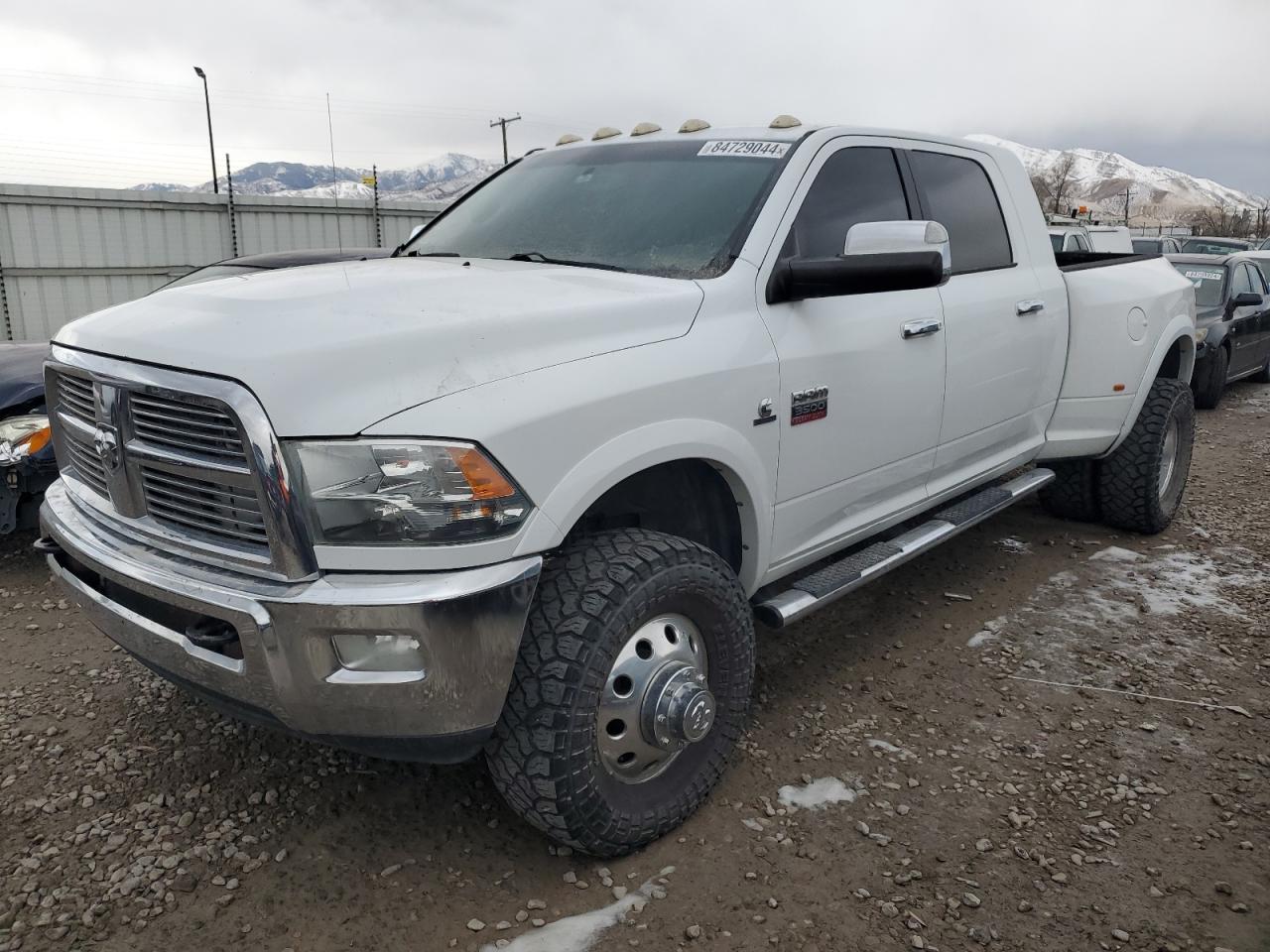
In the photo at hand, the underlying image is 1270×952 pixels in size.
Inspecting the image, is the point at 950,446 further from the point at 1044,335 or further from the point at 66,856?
the point at 66,856

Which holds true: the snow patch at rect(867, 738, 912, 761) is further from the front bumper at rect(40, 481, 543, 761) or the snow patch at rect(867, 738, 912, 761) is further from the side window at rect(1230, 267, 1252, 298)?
the side window at rect(1230, 267, 1252, 298)

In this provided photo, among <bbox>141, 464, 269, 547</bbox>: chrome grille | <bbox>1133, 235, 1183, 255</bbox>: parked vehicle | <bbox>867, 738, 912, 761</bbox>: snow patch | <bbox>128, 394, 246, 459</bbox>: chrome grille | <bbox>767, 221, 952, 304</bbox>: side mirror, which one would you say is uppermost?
<bbox>767, 221, 952, 304</bbox>: side mirror

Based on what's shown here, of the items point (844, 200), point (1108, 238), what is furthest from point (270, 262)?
point (1108, 238)

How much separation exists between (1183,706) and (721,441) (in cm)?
211

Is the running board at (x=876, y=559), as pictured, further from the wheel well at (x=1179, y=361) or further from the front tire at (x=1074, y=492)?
the wheel well at (x=1179, y=361)

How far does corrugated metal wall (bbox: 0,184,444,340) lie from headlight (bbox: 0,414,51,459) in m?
10.6

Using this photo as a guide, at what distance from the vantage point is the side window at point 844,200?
3207 millimetres

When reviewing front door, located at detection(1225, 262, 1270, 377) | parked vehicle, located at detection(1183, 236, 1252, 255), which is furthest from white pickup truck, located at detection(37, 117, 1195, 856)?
parked vehicle, located at detection(1183, 236, 1252, 255)

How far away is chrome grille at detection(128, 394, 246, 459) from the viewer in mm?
2178

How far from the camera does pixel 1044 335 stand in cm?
436

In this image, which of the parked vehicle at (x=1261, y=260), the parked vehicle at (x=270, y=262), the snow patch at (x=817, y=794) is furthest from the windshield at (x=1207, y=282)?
the snow patch at (x=817, y=794)

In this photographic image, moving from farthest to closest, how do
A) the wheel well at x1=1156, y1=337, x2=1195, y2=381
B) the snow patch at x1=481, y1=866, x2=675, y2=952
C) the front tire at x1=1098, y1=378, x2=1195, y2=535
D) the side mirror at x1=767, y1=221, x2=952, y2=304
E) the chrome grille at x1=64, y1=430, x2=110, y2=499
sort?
the wheel well at x1=1156, y1=337, x2=1195, y2=381 → the front tire at x1=1098, y1=378, x2=1195, y2=535 → the side mirror at x1=767, y1=221, x2=952, y2=304 → the chrome grille at x1=64, y1=430, x2=110, y2=499 → the snow patch at x1=481, y1=866, x2=675, y2=952

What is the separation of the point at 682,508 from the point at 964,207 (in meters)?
2.02

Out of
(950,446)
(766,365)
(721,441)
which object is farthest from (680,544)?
(950,446)
